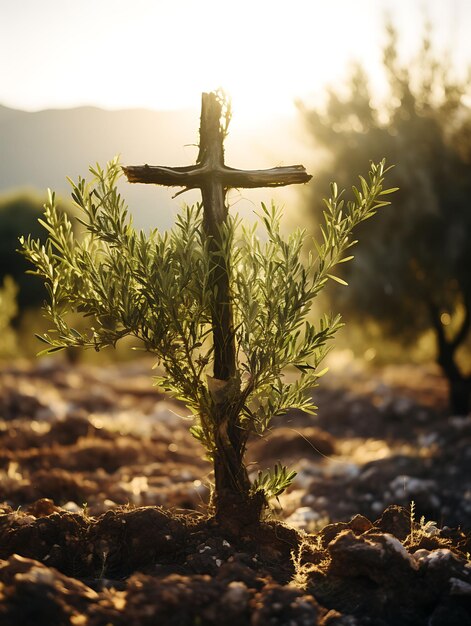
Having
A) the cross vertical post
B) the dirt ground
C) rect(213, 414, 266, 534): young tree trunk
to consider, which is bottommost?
the dirt ground

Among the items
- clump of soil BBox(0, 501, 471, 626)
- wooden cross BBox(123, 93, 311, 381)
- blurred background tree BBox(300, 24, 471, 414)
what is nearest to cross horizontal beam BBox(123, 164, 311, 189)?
wooden cross BBox(123, 93, 311, 381)

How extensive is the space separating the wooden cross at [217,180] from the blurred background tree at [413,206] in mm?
9541

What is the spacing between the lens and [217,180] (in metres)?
5.02

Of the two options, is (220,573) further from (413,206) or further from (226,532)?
(413,206)

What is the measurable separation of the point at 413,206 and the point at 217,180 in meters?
10.1

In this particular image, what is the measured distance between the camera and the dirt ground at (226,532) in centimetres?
369

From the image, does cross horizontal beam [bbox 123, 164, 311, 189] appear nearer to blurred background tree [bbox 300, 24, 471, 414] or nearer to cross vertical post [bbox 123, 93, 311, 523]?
cross vertical post [bbox 123, 93, 311, 523]

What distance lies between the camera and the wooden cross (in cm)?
488

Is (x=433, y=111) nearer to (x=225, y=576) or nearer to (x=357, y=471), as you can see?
(x=357, y=471)

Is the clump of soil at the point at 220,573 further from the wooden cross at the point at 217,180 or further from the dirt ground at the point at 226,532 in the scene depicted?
the wooden cross at the point at 217,180

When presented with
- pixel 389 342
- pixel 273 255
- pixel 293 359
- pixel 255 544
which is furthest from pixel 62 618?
pixel 389 342

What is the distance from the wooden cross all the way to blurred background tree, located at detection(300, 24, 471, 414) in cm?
954

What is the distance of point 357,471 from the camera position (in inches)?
426

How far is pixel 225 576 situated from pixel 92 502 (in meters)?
4.54
